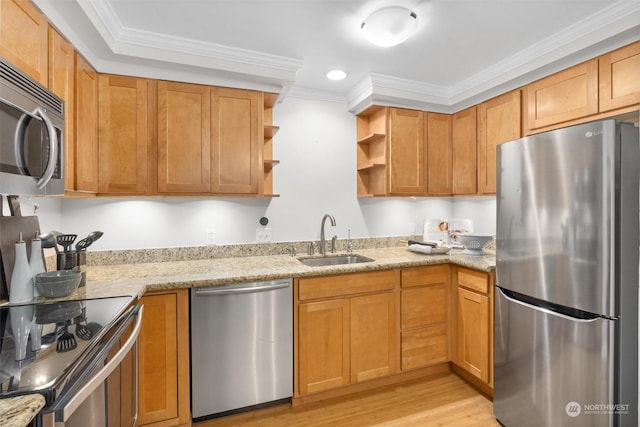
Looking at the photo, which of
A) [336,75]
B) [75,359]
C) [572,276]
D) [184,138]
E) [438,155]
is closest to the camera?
[75,359]

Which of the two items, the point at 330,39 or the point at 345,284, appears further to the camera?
the point at 345,284

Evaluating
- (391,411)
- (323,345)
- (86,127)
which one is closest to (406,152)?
(323,345)

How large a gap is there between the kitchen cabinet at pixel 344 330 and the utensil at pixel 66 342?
4.14ft

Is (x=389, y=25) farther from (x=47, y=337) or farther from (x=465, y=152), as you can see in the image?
(x=47, y=337)

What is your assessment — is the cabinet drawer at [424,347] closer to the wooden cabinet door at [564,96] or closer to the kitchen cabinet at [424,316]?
the kitchen cabinet at [424,316]

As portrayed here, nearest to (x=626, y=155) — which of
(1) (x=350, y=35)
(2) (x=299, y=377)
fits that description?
(1) (x=350, y=35)

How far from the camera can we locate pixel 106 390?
43.6 inches

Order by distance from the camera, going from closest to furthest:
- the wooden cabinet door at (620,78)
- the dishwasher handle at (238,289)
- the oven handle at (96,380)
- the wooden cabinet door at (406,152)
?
the oven handle at (96,380)
the wooden cabinet door at (620,78)
the dishwasher handle at (238,289)
the wooden cabinet door at (406,152)

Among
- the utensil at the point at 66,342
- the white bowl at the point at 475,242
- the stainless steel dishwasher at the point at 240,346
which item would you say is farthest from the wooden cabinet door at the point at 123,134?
the white bowl at the point at 475,242

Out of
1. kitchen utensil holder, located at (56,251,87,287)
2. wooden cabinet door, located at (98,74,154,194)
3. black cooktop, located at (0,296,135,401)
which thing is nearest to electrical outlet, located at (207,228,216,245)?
wooden cabinet door, located at (98,74,154,194)

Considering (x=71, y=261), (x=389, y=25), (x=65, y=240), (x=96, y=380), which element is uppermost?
(x=389, y=25)

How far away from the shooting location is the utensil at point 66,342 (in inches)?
37.9

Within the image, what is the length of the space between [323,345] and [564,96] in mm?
2298

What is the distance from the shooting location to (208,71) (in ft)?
7.16
